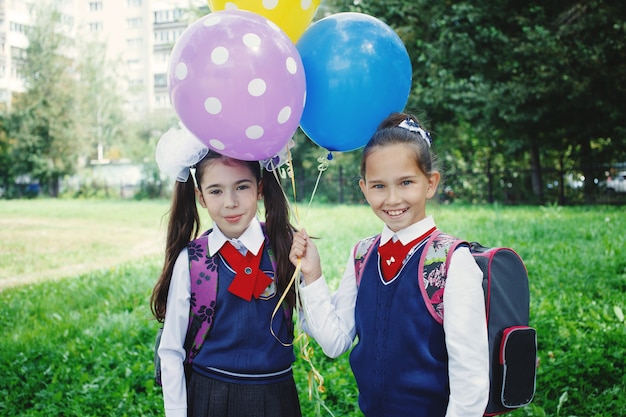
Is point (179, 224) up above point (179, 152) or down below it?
below

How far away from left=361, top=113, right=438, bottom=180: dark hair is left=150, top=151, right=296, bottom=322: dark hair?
396 mm

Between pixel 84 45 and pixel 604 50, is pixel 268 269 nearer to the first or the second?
pixel 604 50

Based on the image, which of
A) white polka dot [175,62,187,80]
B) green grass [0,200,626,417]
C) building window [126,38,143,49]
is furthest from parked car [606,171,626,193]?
building window [126,38,143,49]

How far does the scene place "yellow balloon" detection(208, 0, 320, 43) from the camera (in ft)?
5.93

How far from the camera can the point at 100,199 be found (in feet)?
78.0

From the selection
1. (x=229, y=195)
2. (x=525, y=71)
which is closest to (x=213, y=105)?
(x=229, y=195)

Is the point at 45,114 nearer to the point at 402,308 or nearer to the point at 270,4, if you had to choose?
the point at 270,4

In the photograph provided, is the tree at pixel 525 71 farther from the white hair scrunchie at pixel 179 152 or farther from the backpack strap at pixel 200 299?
the backpack strap at pixel 200 299

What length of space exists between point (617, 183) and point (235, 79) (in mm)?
12820

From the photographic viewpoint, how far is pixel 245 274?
1852 mm

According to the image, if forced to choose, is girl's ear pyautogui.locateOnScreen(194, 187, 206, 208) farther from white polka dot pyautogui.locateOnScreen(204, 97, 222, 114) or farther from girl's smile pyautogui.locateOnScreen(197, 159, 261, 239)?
white polka dot pyautogui.locateOnScreen(204, 97, 222, 114)

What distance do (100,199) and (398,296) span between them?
23944mm

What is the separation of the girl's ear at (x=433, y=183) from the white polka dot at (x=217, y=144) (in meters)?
0.62

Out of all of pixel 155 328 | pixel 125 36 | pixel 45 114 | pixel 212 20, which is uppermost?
pixel 125 36
